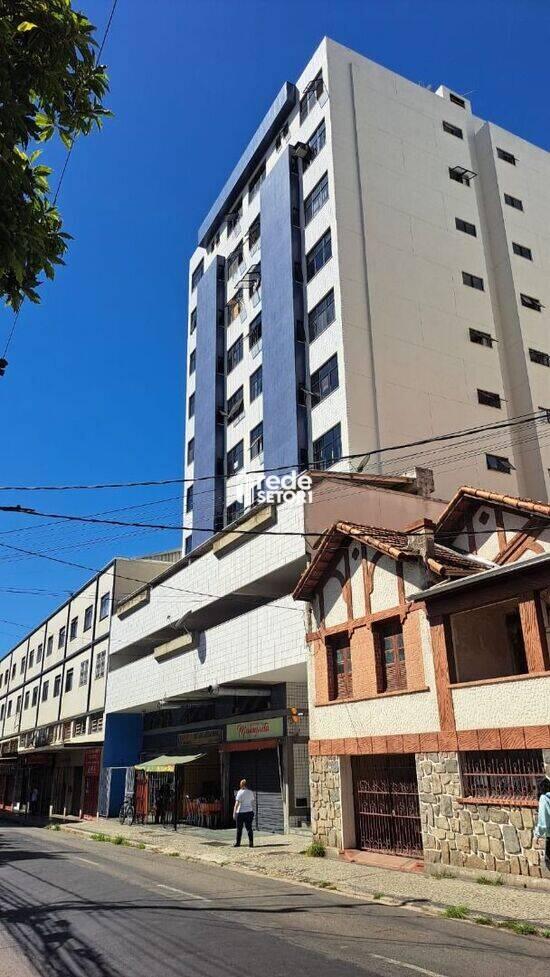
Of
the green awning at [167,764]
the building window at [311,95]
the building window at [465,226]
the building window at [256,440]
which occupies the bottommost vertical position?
the green awning at [167,764]

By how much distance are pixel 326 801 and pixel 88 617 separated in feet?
92.1

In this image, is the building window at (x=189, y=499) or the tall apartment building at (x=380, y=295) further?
A: the building window at (x=189, y=499)

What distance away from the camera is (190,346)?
45.9 metres

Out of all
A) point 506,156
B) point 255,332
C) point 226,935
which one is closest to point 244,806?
point 226,935

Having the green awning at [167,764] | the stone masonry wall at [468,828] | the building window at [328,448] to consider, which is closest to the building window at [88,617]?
the green awning at [167,764]

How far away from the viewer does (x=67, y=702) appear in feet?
139

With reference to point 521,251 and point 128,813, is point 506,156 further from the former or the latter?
point 128,813

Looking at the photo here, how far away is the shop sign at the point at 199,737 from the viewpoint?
1020 inches

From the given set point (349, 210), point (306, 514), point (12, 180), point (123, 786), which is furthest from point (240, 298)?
point (12, 180)

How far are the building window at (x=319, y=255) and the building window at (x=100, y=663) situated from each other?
22.0m

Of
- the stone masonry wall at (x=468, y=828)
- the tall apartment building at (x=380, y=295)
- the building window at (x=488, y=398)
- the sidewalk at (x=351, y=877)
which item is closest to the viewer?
the sidewalk at (x=351, y=877)

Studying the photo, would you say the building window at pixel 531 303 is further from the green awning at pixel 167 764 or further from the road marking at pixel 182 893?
the road marking at pixel 182 893

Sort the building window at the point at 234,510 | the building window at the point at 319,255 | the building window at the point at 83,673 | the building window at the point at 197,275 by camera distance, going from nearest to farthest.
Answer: the building window at the point at 319,255, the building window at the point at 234,510, the building window at the point at 83,673, the building window at the point at 197,275

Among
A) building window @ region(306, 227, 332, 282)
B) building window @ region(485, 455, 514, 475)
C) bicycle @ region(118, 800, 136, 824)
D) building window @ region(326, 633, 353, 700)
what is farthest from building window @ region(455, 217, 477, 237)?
bicycle @ region(118, 800, 136, 824)
